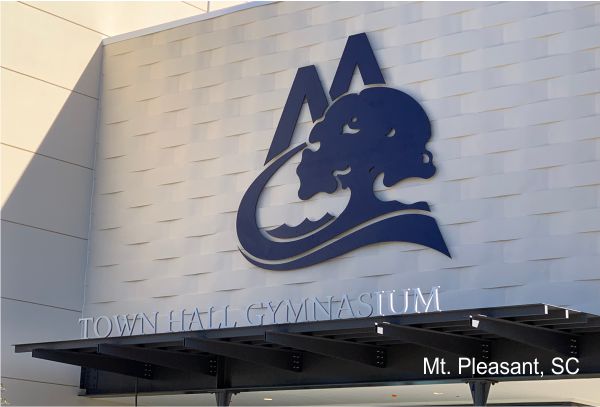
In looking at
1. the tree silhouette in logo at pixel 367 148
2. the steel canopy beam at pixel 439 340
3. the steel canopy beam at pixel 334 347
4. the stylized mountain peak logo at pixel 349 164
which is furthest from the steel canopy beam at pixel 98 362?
the steel canopy beam at pixel 439 340

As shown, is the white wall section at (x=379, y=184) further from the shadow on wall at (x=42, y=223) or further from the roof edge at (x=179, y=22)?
the shadow on wall at (x=42, y=223)

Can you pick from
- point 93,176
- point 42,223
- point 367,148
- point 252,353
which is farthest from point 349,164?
point 42,223

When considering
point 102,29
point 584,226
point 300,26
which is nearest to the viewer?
point 584,226

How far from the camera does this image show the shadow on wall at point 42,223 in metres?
15.9

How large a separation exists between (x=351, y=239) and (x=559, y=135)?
2830 mm

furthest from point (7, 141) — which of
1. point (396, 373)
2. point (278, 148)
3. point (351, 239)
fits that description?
point (396, 373)

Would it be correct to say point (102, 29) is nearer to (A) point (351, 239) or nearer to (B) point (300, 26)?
(B) point (300, 26)

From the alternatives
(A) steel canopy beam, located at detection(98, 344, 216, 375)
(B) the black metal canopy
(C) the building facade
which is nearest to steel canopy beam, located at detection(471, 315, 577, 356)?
(B) the black metal canopy

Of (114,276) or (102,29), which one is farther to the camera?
(102,29)

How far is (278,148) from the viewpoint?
15.0 metres

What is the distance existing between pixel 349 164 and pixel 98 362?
413cm

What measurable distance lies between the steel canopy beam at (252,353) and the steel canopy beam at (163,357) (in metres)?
1.09

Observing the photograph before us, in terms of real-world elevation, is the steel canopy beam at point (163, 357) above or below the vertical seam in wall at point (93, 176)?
below

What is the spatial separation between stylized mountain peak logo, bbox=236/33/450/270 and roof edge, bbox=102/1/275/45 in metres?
1.49
